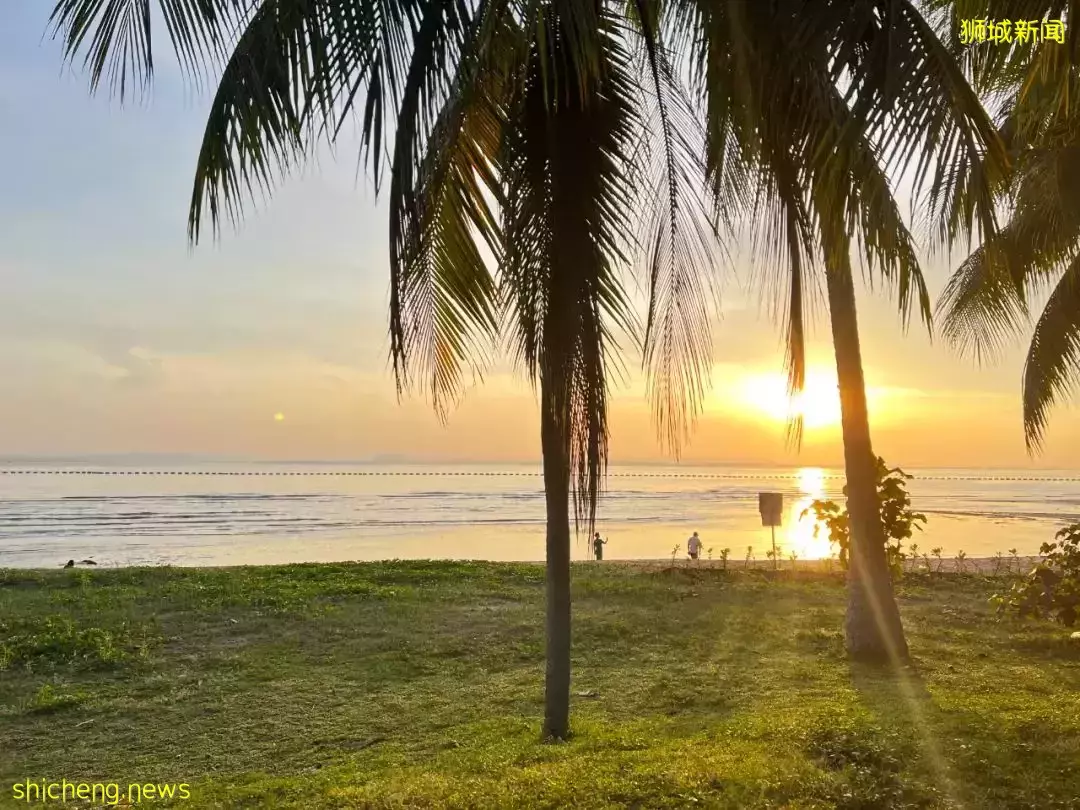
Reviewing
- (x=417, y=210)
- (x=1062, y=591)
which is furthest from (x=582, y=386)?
(x=1062, y=591)

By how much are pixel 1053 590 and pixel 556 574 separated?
6446mm

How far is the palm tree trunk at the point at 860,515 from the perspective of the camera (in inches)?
292

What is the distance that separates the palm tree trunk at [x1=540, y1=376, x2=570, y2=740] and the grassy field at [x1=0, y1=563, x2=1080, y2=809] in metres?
0.22

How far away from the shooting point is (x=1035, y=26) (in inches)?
137

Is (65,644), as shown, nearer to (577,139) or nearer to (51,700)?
(51,700)

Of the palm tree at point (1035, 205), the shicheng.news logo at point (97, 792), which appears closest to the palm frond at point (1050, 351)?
the palm tree at point (1035, 205)

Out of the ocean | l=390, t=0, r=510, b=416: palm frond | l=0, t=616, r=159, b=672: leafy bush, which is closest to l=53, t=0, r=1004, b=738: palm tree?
l=390, t=0, r=510, b=416: palm frond

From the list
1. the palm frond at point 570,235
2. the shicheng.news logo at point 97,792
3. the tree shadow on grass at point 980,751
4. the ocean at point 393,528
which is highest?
the palm frond at point 570,235

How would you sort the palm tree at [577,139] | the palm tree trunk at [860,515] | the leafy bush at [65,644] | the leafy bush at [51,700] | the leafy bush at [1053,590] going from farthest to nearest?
the leafy bush at [1053,590]
the leafy bush at [65,644]
the palm tree trunk at [860,515]
the leafy bush at [51,700]
the palm tree at [577,139]

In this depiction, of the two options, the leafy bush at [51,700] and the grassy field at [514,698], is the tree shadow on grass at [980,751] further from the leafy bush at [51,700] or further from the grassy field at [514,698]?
the leafy bush at [51,700]

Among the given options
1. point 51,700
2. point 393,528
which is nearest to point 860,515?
point 51,700

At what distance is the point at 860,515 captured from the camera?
753cm

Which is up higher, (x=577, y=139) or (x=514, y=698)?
(x=577, y=139)

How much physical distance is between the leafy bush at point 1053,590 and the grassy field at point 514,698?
9.9 inches
